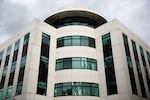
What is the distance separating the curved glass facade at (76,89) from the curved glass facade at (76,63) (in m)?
3.04

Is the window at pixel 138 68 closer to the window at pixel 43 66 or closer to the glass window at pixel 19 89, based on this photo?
the window at pixel 43 66

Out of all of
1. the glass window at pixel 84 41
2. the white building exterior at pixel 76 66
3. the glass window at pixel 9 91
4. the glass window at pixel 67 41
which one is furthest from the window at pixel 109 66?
the glass window at pixel 9 91

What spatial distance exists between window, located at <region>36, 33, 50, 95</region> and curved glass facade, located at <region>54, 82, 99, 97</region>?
2.52 metres

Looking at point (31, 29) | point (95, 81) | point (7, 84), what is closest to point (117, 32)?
point (95, 81)

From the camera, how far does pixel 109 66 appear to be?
2916 cm

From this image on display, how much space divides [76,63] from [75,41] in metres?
4.66

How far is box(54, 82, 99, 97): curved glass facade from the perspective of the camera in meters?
28.0

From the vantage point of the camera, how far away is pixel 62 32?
3406 cm

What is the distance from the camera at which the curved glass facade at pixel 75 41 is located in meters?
32.5

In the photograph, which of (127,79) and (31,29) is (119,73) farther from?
(31,29)

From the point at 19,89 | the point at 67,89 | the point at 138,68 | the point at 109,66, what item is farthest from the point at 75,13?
the point at 19,89

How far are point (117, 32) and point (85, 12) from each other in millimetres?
9746

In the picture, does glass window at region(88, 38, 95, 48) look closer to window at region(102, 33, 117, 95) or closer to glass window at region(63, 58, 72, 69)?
window at region(102, 33, 117, 95)

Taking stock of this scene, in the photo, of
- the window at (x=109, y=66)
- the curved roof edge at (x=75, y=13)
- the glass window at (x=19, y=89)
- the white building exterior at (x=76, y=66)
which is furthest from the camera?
the curved roof edge at (x=75, y=13)
